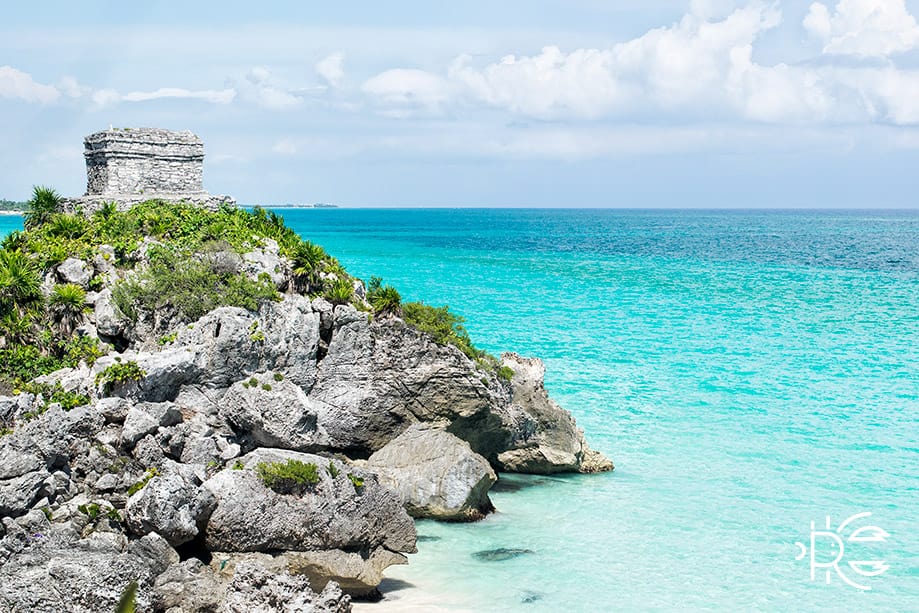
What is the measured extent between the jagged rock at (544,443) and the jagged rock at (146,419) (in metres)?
7.37

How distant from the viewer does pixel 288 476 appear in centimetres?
1411

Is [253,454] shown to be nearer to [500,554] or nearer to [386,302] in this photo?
[500,554]

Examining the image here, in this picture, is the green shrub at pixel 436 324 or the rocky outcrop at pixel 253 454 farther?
the green shrub at pixel 436 324

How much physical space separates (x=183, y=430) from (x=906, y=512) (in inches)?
557

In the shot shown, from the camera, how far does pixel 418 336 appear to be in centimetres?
1883

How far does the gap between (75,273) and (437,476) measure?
9.18 m

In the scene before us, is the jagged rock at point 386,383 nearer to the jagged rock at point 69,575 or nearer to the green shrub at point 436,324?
the green shrub at point 436,324

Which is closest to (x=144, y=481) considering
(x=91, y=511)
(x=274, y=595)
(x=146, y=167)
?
(x=91, y=511)

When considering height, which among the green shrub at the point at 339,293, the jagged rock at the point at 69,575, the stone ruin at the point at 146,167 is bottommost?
the jagged rock at the point at 69,575

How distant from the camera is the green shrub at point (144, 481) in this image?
14242mm

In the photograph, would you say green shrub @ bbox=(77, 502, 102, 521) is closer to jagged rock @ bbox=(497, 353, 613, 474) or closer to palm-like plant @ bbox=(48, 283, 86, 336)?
palm-like plant @ bbox=(48, 283, 86, 336)

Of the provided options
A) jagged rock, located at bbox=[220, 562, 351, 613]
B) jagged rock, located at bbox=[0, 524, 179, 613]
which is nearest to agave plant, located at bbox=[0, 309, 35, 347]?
jagged rock, located at bbox=[0, 524, 179, 613]

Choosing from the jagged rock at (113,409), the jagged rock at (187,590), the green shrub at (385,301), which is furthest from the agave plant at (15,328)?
the jagged rock at (187,590)

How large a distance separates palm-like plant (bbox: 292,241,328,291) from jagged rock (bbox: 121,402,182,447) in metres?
4.37
